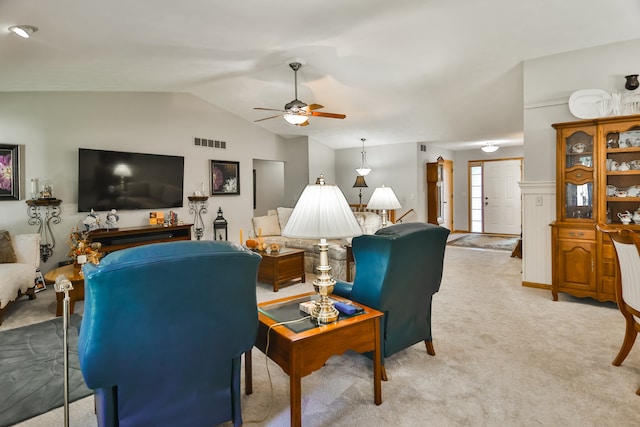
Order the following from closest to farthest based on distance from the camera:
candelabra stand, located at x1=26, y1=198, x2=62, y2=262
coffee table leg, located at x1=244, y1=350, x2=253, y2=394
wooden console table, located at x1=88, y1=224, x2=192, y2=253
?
1. coffee table leg, located at x1=244, y1=350, x2=253, y2=394
2. candelabra stand, located at x1=26, y1=198, x2=62, y2=262
3. wooden console table, located at x1=88, y1=224, x2=192, y2=253

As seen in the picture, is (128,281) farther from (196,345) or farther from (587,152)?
(587,152)

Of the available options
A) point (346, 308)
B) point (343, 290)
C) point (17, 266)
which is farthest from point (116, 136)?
point (346, 308)

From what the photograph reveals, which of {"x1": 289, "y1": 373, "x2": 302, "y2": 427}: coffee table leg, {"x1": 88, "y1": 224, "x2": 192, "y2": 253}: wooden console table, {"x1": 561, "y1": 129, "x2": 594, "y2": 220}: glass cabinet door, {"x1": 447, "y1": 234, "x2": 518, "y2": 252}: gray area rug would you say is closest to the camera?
{"x1": 289, "y1": 373, "x2": 302, "y2": 427}: coffee table leg

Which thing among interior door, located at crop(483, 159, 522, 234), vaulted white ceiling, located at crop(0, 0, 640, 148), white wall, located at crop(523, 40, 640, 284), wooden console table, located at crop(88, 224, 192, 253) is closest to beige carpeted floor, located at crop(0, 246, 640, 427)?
white wall, located at crop(523, 40, 640, 284)

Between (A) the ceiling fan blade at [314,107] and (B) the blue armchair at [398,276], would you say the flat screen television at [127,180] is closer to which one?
(A) the ceiling fan blade at [314,107]

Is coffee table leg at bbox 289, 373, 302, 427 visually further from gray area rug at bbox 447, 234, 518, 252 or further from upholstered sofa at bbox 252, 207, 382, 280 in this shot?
gray area rug at bbox 447, 234, 518, 252

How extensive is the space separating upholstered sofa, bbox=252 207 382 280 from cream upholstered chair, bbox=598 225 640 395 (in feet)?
7.24

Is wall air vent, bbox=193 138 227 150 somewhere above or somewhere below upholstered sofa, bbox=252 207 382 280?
above

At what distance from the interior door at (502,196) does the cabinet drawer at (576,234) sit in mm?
5622

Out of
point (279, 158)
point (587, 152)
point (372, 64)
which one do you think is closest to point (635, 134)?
point (587, 152)

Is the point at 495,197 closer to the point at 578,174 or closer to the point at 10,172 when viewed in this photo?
the point at 578,174

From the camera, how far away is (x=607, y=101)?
3791 mm

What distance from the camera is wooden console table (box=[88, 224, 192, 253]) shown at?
5043mm

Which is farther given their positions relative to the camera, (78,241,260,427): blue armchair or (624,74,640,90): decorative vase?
(624,74,640,90): decorative vase
